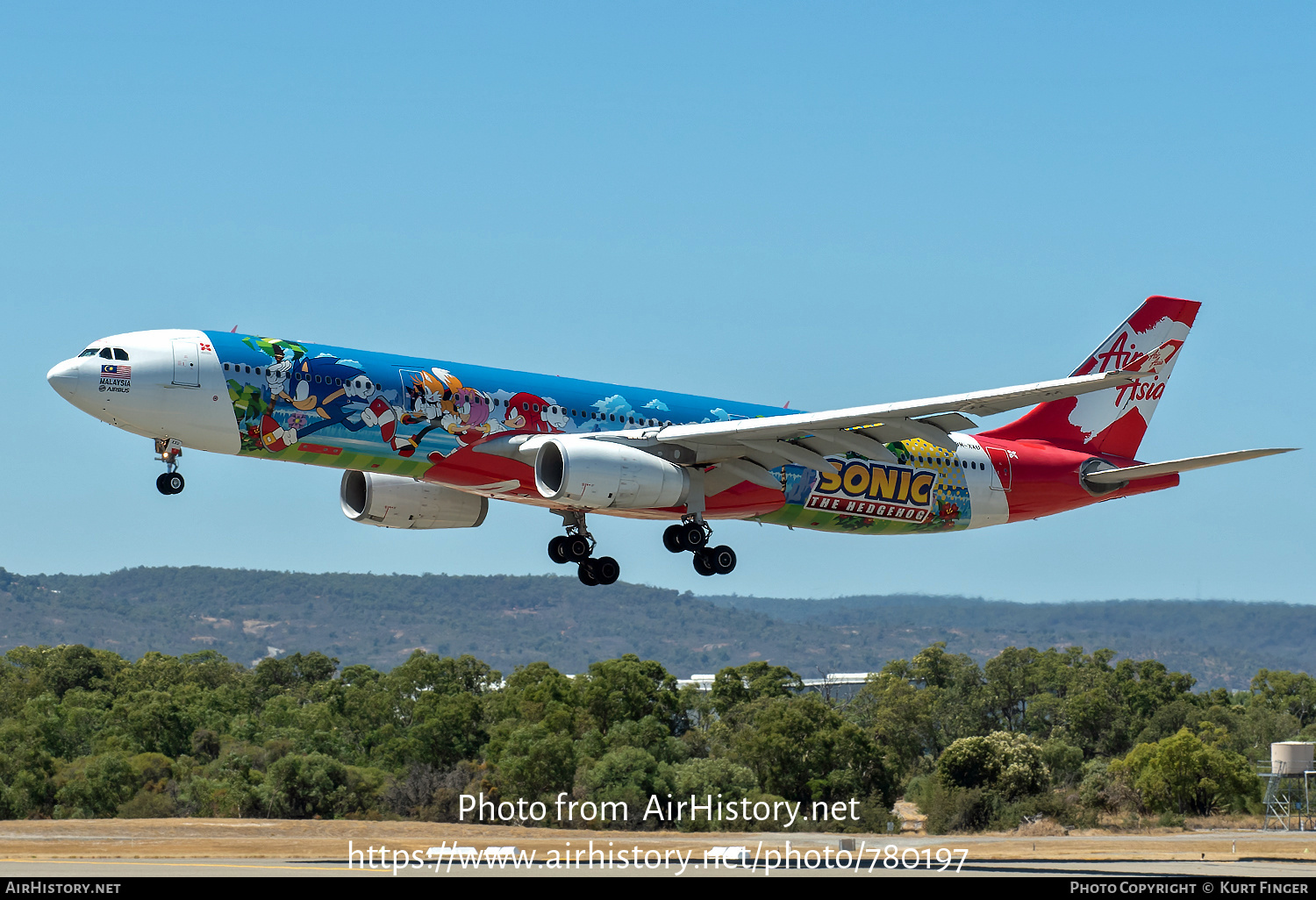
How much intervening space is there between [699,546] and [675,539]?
0.72 m

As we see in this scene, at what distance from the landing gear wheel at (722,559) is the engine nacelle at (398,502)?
7.29 meters

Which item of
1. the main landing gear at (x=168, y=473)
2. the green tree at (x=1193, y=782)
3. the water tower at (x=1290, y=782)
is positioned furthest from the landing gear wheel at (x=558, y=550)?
the green tree at (x=1193, y=782)

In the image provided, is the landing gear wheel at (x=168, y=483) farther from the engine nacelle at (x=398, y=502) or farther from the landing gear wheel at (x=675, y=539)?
the landing gear wheel at (x=675, y=539)

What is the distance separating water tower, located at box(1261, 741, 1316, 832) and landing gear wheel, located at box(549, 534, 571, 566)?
56.2 meters

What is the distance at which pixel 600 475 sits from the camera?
38.4 meters

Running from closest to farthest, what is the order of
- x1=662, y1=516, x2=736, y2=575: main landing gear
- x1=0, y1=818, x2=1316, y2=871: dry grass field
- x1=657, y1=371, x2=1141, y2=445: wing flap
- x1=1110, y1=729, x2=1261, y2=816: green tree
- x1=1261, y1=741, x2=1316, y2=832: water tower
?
x1=657, y1=371, x2=1141, y2=445: wing flap, x1=662, y1=516, x2=736, y2=575: main landing gear, x1=0, y1=818, x2=1316, y2=871: dry grass field, x1=1261, y1=741, x2=1316, y2=832: water tower, x1=1110, y1=729, x2=1261, y2=816: green tree

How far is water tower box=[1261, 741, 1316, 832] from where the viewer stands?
8244 centimetres

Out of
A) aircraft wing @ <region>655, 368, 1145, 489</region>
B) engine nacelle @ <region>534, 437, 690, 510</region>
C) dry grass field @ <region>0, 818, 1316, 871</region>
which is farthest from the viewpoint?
dry grass field @ <region>0, 818, 1316, 871</region>

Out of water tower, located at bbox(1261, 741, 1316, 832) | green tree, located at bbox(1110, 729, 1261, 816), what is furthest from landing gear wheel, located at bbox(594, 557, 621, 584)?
green tree, located at bbox(1110, 729, 1261, 816)

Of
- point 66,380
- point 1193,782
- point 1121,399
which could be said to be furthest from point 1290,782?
point 66,380

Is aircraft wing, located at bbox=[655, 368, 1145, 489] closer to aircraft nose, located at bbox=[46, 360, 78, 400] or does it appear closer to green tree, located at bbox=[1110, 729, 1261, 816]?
aircraft nose, located at bbox=[46, 360, 78, 400]

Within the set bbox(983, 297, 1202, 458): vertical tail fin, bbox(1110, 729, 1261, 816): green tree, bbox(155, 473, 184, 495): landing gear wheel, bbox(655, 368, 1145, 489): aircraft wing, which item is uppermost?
bbox(983, 297, 1202, 458): vertical tail fin

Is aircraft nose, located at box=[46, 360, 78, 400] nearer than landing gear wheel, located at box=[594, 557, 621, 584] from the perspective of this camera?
Yes

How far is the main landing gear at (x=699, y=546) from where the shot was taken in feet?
138
